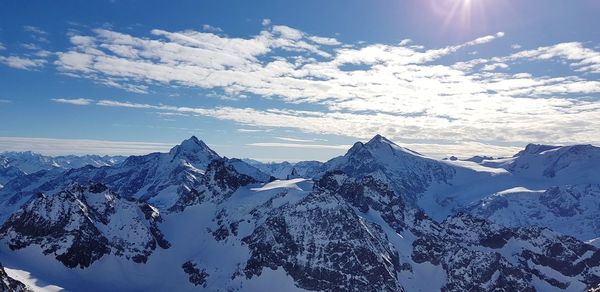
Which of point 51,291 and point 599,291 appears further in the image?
point 51,291

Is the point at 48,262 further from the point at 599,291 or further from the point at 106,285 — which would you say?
the point at 599,291

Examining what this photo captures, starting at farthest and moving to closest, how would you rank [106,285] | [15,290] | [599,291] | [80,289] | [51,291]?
[106,285] → [80,289] → [51,291] → [15,290] → [599,291]

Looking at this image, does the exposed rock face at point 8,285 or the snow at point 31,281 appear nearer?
the exposed rock face at point 8,285

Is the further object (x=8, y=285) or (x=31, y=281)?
(x=31, y=281)

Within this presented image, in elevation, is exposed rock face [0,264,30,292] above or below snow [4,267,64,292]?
above

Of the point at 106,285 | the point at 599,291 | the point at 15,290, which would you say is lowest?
the point at 106,285

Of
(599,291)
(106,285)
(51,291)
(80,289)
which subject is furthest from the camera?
(106,285)

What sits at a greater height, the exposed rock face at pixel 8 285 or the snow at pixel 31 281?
the exposed rock face at pixel 8 285

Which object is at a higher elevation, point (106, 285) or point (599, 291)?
point (599, 291)

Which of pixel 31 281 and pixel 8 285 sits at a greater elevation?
pixel 8 285

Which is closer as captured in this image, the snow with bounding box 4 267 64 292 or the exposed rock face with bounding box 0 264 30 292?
the exposed rock face with bounding box 0 264 30 292

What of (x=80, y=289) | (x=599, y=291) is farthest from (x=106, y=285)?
(x=599, y=291)
